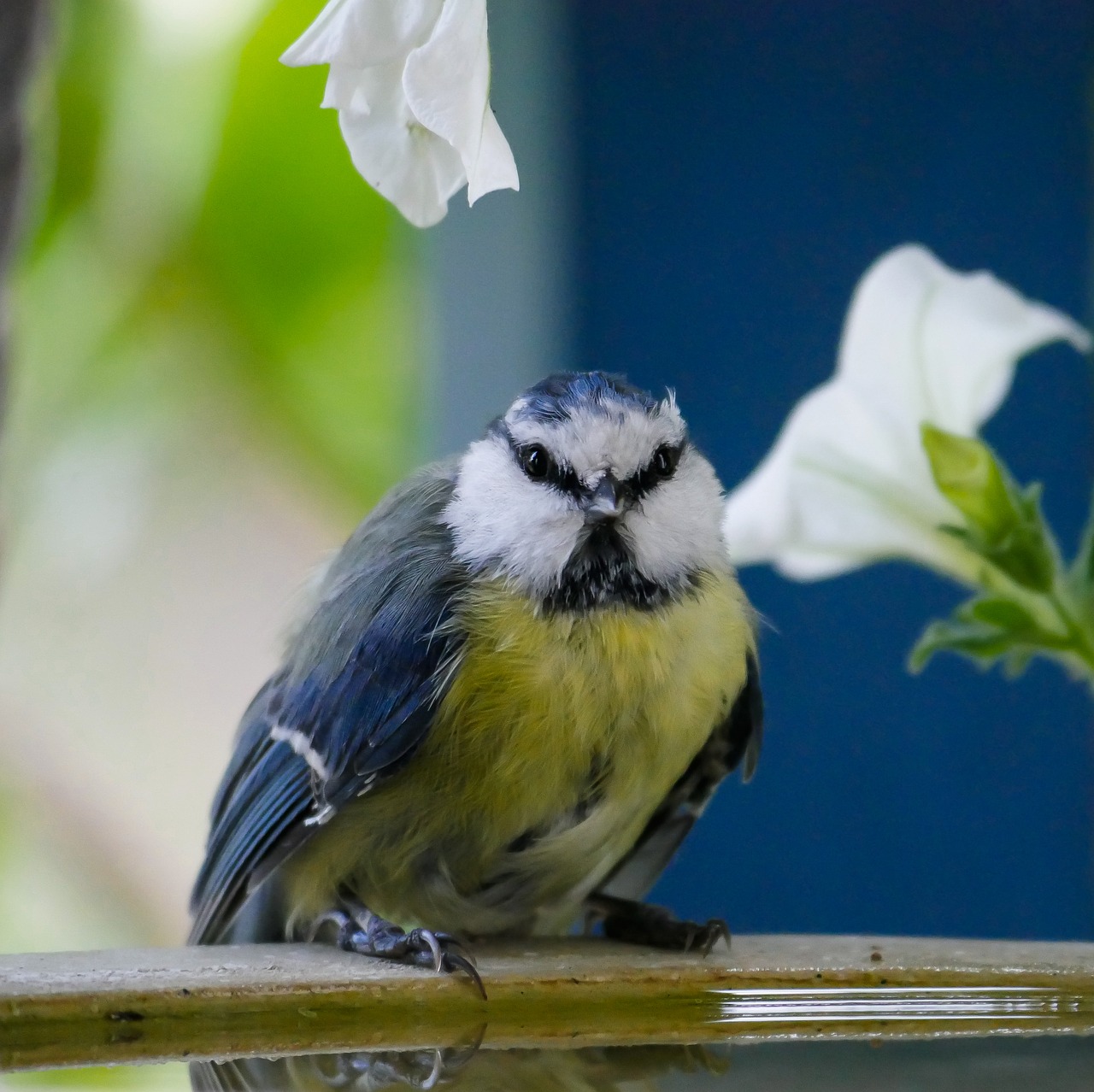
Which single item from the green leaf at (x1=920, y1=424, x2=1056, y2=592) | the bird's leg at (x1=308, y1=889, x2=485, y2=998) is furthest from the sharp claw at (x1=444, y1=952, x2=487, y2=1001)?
the green leaf at (x1=920, y1=424, x2=1056, y2=592)

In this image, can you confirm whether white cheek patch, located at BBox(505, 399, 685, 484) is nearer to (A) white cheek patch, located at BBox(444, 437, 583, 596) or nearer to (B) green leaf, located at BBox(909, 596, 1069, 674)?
(A) white cheek patch, located at BBox(444, 437, 583, 596)

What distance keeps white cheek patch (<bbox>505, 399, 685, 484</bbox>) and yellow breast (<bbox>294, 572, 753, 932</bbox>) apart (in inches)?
3.2

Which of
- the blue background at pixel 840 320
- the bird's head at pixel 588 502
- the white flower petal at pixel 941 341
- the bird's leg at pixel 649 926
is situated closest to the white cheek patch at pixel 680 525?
the bird's head at pixel 588 502

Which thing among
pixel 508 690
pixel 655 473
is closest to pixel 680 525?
pixel 655 473

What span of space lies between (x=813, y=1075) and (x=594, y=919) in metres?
0.36

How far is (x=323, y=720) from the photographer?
0.78m

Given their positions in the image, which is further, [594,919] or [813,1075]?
[594,919]

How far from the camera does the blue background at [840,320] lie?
1.62 meters

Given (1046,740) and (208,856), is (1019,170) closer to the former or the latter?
(1046,740)

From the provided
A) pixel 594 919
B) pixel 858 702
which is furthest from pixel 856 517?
pixel 858 702

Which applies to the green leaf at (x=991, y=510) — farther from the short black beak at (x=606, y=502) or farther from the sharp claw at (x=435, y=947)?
the sharp claw at (x=435, y=947)

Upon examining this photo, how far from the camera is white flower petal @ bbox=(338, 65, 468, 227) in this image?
558 millimetres

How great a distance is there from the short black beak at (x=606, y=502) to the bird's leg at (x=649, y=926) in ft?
0.82

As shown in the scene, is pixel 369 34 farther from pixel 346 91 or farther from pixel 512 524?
pixel 512 524
